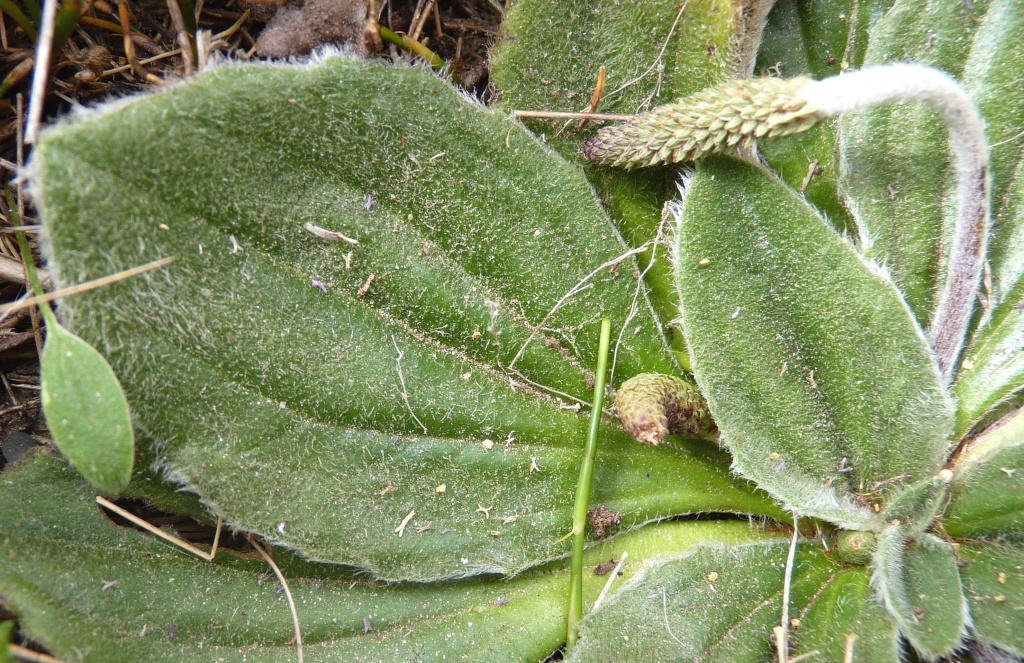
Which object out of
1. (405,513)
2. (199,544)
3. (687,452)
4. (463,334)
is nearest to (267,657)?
(199,544)

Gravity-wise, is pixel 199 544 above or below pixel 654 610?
below

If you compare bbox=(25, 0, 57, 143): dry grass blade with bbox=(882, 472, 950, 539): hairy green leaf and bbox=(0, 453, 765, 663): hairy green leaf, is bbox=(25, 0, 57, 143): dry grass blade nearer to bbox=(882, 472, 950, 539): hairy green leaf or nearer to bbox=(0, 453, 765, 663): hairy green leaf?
bbox=(0, 453, 765, 663): hairy green leaf

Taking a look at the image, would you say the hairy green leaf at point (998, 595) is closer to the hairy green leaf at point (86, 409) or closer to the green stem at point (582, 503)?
the green stem at point (582, 503)

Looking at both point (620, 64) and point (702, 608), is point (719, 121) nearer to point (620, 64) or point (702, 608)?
point (620, 64)

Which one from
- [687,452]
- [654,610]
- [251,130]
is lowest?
[654,610]

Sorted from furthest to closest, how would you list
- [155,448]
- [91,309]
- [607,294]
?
[607,294] → [155,448] → [91,309]

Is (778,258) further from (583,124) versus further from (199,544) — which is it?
(199,544)

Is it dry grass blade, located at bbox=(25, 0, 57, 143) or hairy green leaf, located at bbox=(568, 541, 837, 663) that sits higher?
dry grass blade, located at bbox=(25, 0, 57, 143)

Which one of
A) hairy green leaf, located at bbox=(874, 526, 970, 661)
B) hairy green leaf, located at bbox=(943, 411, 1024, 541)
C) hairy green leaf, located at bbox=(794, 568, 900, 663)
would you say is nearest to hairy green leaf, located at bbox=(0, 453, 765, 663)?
hairy green leaf, located at bbox=(794, 568, 900, 663)
